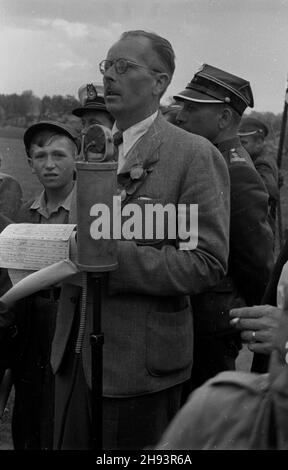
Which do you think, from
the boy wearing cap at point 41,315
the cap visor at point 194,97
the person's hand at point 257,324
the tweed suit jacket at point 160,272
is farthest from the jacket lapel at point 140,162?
the cap visor at point 194,97

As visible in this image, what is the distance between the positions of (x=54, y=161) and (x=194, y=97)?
0.52 m

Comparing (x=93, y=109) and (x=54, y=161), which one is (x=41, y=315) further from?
(x=93, y=109)

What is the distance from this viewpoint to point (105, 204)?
136 centimetres

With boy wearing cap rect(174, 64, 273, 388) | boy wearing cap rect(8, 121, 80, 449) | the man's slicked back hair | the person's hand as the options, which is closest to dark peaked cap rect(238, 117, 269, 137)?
boy wearing cap rect(174, 64, 273, 388)

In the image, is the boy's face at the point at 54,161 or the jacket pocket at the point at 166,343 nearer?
the jacket pocket at the point at 166,343

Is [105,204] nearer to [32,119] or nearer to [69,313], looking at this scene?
[69,313]

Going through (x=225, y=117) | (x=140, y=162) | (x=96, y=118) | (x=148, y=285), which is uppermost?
(x=96, y=118)

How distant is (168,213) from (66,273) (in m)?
0.28

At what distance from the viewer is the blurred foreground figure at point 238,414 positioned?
0.58 meters

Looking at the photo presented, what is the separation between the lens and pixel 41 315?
1.99 meters

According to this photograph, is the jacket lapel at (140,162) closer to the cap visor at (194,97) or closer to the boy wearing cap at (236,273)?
the boy wearing cap at (236,273)

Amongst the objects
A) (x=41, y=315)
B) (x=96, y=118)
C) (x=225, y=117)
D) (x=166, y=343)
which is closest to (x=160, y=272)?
(x=166, y=343)

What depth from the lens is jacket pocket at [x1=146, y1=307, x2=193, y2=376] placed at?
1.55m

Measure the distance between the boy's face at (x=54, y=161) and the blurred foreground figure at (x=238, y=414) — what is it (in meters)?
1.58
